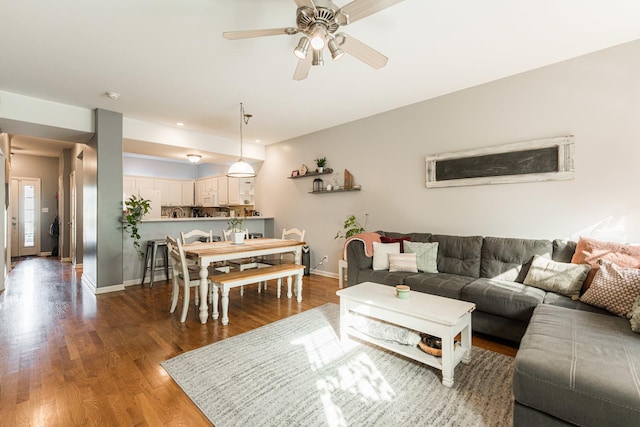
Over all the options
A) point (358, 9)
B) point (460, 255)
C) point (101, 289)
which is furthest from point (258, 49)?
point (101, 289)

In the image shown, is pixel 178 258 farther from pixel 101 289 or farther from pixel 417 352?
pixel 417 352

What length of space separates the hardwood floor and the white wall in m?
1.46

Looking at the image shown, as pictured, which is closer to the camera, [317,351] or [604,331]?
[604,331]

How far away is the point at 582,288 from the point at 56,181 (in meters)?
11.1

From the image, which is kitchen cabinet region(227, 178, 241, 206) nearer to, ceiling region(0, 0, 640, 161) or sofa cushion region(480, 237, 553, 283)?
A: ceiling region(0, 0, 640, 161)

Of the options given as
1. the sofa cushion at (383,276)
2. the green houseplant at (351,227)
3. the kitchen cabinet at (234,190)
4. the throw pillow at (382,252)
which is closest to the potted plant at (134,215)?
the kitchen cabinet at (234,190)

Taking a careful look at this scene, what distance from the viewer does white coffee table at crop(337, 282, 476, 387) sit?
1.95 metres

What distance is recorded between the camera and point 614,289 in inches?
82.7

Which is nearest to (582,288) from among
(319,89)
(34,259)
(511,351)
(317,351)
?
(511,351)

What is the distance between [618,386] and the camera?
1.24 meters

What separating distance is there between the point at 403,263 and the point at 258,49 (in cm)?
278

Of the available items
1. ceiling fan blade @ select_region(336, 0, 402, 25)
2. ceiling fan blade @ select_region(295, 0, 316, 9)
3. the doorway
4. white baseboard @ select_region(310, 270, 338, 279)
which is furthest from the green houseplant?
the doorway

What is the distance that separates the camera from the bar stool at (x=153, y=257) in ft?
15.0

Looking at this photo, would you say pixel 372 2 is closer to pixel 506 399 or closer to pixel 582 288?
pixel 506 399
